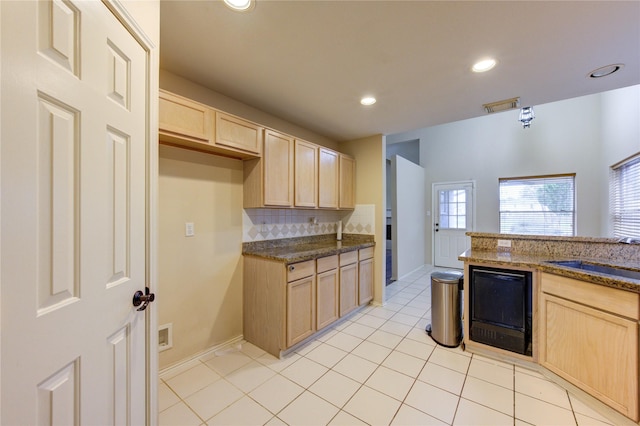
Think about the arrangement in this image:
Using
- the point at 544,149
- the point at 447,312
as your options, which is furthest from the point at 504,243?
the point at 544,149

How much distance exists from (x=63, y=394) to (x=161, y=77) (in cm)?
207

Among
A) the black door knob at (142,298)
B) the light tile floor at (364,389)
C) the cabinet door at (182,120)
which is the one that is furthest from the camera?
the cabinet door at (182,120)

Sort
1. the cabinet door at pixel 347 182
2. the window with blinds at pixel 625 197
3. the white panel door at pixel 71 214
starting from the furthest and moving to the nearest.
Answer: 1. the cabinet door at pixel 347 182
2. the window with blinds at pixel 625 197
3. the white panel door at pixel 71 214

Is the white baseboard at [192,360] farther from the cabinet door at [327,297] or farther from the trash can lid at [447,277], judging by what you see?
the trash can lid at [447,277]

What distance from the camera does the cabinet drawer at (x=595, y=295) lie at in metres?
1.51

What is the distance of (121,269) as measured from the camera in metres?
1.07

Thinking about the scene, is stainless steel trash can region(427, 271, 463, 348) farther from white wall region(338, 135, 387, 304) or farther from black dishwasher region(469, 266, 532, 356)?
white wall region(338, 135, 387, 304)

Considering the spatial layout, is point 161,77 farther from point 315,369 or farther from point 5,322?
point 315,369

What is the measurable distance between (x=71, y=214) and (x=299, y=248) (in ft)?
6.91

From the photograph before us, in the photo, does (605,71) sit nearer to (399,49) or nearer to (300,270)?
(399,49)

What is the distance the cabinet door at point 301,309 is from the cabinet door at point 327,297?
0.08m

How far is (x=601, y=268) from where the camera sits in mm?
2012

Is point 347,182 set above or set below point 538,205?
above

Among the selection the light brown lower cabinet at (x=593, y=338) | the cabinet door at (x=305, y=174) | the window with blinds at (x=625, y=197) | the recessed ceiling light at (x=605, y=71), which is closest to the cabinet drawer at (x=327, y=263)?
the cabinet door at (x=305, y=174)
